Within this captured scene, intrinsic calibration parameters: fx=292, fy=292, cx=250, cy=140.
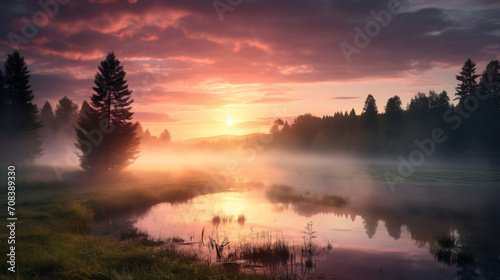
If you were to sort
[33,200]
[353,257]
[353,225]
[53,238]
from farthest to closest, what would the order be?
[33,200], [353,225], [353,257], [53,238]

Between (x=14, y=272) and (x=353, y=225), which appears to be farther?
(x=353, y=225)

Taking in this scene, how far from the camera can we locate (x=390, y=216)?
2467 cm

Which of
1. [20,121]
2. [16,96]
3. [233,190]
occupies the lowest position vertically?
[233,190]

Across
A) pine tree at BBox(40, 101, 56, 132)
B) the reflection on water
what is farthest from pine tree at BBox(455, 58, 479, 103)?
pine tree at BBox(40, 101, 56, 132)

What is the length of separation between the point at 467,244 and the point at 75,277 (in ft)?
64.5

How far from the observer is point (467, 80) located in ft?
309

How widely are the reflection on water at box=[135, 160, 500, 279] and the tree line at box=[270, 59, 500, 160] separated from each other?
52537 millimetres

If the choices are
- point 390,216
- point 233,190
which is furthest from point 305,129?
point 390,216

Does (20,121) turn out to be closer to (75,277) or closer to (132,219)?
(132,219)

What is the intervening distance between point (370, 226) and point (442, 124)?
8355cm

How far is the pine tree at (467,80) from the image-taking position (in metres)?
93.0

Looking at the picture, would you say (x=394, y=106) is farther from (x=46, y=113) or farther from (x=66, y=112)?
(x=46, y=113)

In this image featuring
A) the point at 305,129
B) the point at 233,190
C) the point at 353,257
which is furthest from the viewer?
the point at 305,129

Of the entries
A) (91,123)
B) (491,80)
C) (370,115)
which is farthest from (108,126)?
(491,80)
